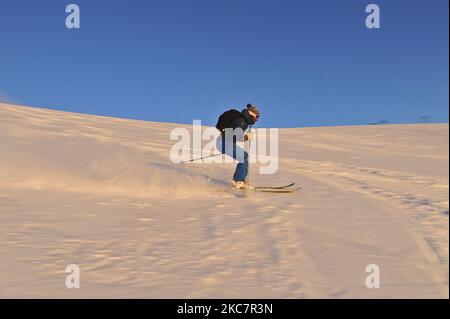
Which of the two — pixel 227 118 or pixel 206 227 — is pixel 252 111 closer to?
pixel 227 118

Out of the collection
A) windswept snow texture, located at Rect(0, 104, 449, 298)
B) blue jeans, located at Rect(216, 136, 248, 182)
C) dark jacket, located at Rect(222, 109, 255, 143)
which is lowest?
windswept snow texture, located at Rect(0, 104, 449, 298)

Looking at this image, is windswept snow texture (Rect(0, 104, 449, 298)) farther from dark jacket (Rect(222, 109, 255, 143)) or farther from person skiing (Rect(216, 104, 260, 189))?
dark jacket (Rect(222, 109, 255, 143))

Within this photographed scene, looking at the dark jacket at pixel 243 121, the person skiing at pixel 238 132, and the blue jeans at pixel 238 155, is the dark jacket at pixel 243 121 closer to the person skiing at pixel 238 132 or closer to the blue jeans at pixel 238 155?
the person skiing at pixel 238 132

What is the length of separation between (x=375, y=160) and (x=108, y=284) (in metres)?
10.6

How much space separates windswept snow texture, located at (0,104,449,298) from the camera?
416 cm

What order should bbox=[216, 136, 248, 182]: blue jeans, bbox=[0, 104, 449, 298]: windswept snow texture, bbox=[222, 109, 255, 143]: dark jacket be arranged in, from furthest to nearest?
bbox=[216, 136, 248, 182]: blue jeans
bbox=[222, 109, 255, 143]: dark jacket
bbox=[0, 104, 449, 298]: windswept snow texture

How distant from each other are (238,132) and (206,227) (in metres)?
2.85

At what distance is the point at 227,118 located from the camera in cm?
853

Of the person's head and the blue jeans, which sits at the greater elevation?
the person's head

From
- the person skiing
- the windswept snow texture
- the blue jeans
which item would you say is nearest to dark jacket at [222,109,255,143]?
the person skiing

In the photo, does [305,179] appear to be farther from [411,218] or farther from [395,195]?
[411,218]

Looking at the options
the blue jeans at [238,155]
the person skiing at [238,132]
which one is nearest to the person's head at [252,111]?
the person skiing at [238,132]

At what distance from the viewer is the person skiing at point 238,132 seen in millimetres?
8461

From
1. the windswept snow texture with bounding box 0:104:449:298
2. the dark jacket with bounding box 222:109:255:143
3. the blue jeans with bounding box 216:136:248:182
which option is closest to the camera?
the windswept snow texture with bounding box 0:104:449:298
